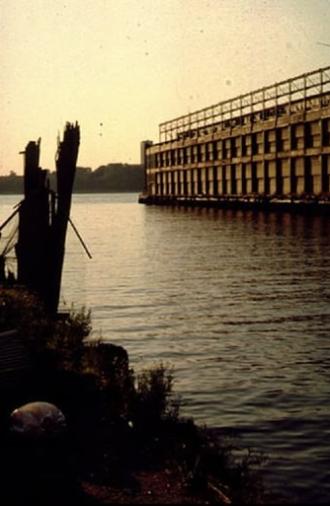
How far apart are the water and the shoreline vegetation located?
72cm

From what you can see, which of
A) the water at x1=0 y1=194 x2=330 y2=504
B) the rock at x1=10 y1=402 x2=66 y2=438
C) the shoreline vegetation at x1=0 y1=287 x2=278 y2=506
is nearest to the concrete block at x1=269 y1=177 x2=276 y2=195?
the water at x1=0 y1=194 x2=330 y2=504

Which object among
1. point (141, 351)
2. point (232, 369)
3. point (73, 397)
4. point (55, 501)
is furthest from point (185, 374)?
point (55, 501)

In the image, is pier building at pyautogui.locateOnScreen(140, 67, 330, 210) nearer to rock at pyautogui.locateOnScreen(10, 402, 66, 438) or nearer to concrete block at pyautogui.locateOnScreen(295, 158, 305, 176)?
concrete block at pyautogui.locateOnScreen(295, 158, 305, 176)

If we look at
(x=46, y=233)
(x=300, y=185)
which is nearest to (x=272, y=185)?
(x=300, y=185)

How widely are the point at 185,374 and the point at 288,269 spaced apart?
19.1 m

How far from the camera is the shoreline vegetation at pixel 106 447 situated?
8656mm

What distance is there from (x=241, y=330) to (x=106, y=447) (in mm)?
10982

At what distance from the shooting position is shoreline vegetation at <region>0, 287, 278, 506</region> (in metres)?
8.66

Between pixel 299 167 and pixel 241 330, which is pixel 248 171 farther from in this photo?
pixel 241 330

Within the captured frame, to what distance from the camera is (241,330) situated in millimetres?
20844

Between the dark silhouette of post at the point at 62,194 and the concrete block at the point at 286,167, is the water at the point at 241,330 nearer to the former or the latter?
the dark silhouette of post at the point at 62,194

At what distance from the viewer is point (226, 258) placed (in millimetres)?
41094

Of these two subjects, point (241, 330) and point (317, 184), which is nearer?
point (241, 330)

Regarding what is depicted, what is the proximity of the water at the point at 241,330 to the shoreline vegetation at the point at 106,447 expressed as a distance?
72cm
